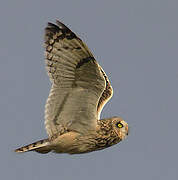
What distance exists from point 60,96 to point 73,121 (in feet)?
1.50

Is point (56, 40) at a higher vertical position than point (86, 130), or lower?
higher

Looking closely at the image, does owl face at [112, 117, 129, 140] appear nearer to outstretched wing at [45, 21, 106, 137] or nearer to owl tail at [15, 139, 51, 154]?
outstretched wing at [45, 21, 106, 137]

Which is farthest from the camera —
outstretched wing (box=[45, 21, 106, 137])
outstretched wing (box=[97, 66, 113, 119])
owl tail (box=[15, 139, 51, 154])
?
outstretched wing (box=[97, 66, 113, 119])

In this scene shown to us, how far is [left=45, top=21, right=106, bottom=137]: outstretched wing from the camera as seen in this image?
16.9 ft

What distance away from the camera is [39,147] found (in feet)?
17.8

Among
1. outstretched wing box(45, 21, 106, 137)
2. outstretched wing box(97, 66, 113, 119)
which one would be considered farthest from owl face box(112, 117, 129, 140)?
outstretched wing box(45, 21, 106, 137)

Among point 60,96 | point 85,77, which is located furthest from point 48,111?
point 85,77

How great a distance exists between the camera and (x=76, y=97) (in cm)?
537

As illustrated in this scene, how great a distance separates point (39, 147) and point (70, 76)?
1028 millimetres

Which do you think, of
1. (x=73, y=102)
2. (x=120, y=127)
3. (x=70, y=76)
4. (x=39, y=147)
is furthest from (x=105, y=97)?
(x=39, y=147)

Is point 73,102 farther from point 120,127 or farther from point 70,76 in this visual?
point 120,127

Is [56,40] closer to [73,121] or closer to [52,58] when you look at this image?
[52,58]

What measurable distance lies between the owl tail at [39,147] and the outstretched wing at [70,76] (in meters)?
0.28

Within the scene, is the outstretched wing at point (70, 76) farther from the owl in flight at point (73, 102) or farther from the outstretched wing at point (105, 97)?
the outstretched wing at point (105, 97)
